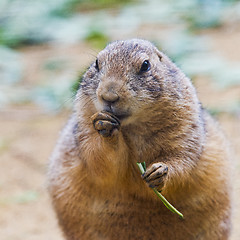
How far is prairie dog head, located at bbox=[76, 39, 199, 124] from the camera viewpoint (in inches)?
158

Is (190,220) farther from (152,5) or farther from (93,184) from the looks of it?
(152,5)

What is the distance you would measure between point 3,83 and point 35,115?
5.78 ft


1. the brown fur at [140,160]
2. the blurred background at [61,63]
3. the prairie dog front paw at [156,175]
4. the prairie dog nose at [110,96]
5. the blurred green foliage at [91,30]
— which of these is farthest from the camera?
the blurred green foliage at [91,30]

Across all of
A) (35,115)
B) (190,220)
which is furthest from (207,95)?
(190,220)

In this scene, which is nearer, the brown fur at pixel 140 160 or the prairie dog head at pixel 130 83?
the prairie dog head at pixel 130 83

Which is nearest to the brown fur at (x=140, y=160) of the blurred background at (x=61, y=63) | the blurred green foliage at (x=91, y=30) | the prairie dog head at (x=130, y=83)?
the prairie dog head at (x=130, y=83)

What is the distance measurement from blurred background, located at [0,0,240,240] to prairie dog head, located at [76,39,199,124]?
122 cm

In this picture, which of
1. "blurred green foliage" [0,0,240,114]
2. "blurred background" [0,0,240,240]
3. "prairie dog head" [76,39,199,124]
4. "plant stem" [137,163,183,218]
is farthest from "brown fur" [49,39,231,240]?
"blurred green foliage" [0,0,240,114]

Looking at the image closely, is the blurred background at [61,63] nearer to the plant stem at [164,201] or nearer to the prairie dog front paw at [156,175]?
the plant stem at [164,201]

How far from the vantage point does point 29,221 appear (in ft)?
21.1

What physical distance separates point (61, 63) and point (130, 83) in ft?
25.7

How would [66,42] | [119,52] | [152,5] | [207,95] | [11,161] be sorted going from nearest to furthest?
[119,52], [11,161], [207,95], [66,42], [152,5]

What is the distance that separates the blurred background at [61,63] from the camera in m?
7.04

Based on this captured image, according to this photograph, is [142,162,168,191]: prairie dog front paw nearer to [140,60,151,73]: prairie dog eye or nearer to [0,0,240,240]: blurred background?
[140,60,151,73]: prairie dog eye
